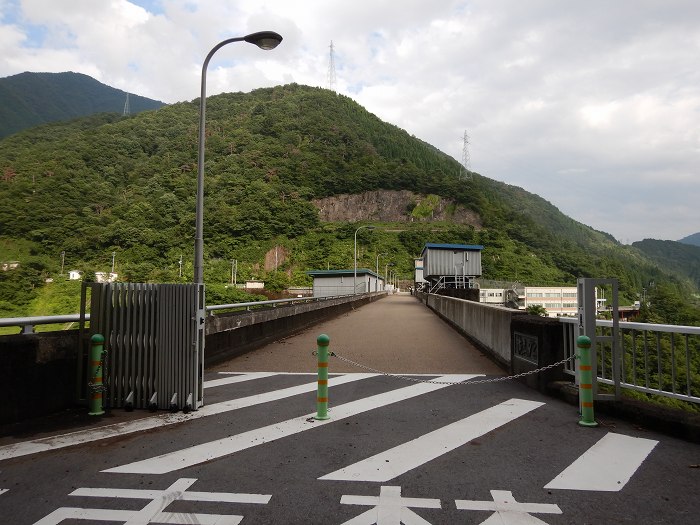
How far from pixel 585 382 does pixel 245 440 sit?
4057 millimetres

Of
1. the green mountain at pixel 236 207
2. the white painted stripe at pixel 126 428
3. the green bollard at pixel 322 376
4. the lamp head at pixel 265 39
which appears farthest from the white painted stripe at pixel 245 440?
the green mountain at pixel 236 207

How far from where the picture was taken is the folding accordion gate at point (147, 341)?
5.69 m

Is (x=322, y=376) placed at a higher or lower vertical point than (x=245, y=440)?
higher

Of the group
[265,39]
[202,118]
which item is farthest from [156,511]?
[265,39]

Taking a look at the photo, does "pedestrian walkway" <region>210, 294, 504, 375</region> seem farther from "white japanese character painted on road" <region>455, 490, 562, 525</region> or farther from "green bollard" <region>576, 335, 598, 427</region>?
"white japanese character painted on road" <region>455, 490, 562, 525</region>

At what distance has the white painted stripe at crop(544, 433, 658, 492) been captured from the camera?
145 inches

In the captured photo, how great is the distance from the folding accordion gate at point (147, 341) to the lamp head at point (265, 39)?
7.80m

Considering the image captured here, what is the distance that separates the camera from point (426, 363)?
394 inches

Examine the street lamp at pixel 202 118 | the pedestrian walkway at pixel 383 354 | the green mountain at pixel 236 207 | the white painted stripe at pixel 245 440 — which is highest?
the green mountain at pixel 236 207

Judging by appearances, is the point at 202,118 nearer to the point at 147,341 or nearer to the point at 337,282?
the point at 147,341

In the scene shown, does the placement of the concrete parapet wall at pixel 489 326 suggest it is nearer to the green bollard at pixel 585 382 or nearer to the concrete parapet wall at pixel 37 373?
the green bollard at pixel 585 382

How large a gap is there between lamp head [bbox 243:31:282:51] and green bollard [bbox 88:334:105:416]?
8537 millimetres

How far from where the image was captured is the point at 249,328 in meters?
12.0

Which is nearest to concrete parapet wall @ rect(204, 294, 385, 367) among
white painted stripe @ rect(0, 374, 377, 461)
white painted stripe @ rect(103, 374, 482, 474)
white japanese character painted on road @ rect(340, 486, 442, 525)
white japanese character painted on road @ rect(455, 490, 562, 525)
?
white painted stripe @ rect(0, 374, 377, 461)
